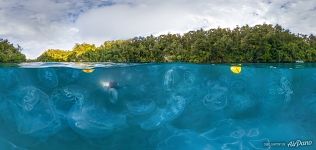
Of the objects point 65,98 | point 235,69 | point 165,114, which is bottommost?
point 165,114

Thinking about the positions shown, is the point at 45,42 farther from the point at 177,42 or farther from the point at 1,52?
the point at 177,42

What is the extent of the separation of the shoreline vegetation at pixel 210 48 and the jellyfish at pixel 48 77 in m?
1.72

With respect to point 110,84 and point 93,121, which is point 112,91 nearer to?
point 110,84

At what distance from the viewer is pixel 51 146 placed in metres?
17.5

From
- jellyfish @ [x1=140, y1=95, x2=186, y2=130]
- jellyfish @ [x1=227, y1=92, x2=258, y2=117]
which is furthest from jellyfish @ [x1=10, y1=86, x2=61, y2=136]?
jellyfish @ [x1=227, y1=92, x2=258, y2=117]

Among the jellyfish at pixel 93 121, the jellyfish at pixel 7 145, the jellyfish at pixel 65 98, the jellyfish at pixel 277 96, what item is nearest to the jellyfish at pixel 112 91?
the jellyfish at pixel 93 121

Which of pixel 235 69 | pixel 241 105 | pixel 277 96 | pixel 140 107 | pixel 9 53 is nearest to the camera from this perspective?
pixel 140 107

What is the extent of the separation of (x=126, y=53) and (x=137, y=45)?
111cm

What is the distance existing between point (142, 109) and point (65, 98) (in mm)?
2537

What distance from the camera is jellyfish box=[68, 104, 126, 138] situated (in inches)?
682

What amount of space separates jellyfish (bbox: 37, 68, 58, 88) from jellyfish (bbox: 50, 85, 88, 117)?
401 millimetres

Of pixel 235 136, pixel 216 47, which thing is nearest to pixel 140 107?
pixel 235 136

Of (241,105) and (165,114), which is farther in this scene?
(241,105)

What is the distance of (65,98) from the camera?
56.6 feet
